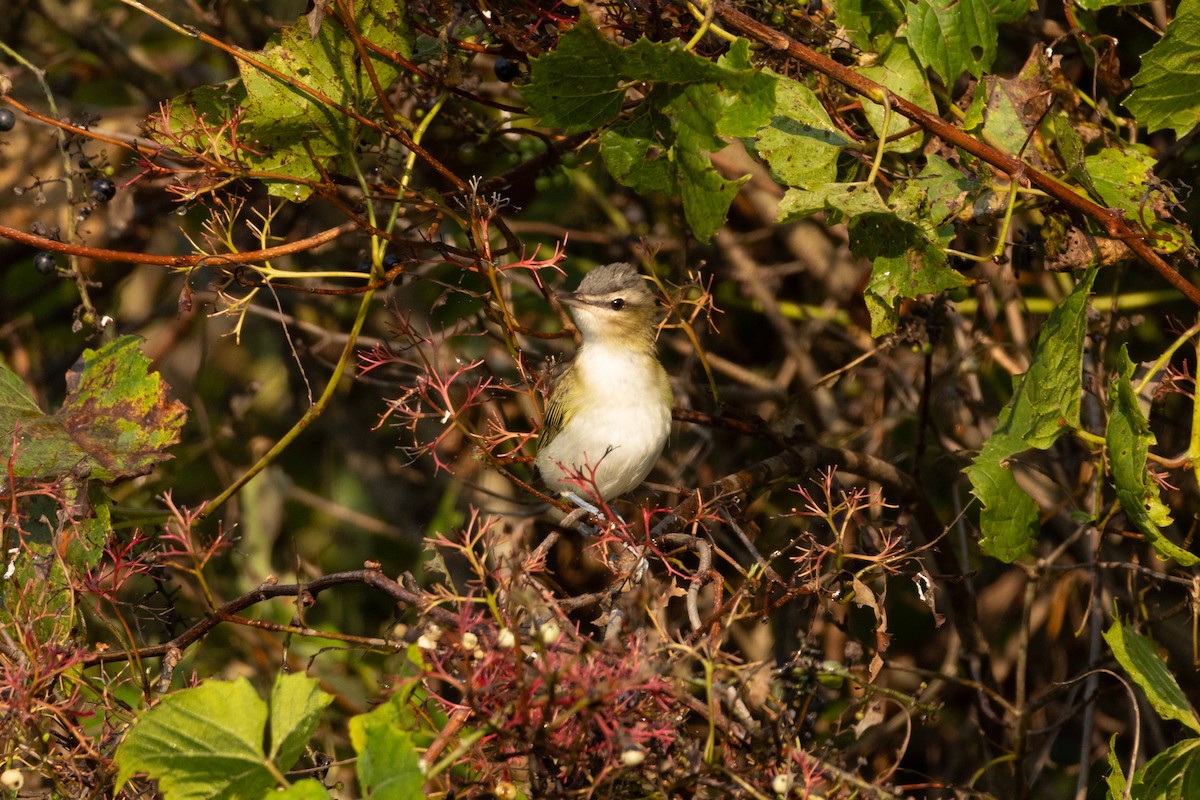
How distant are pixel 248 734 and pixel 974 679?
270 centimetres

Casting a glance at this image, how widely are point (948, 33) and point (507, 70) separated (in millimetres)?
1195

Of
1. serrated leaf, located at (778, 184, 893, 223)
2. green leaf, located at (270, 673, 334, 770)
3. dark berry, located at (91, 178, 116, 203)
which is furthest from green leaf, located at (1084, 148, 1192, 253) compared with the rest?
dark berry, located at (91, 178, 116, 203)

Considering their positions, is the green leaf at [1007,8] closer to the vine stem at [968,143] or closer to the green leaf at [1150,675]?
the vine stem at [968,143]

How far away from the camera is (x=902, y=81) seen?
3086mm

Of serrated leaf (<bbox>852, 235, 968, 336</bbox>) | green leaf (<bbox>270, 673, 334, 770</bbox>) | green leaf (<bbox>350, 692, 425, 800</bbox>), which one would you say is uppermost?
serrated leaf (<bbox>852, 235, 968, 336</bbox>)

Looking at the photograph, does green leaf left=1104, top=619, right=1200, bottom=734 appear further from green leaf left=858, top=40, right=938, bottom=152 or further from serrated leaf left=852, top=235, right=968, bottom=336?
green leaf left=858, top=40, right=938, bottom=152

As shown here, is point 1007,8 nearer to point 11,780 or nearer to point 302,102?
point 302,102

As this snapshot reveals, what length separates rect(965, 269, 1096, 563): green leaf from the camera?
2891mm

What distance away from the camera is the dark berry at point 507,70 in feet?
11.2

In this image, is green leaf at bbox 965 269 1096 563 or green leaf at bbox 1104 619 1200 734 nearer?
green leaf at bbox 1104 619 1200 734

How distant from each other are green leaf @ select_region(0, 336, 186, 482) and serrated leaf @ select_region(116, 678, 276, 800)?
1027mm

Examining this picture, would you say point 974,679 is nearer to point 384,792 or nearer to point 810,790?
point 810,790

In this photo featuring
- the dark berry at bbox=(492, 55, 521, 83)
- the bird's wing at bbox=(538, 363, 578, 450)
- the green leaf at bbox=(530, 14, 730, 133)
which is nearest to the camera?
the green leaf at bbox=(530, 14, 730, 133)

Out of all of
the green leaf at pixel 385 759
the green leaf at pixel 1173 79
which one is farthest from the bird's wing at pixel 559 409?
the green leaf at pixel 385 759
